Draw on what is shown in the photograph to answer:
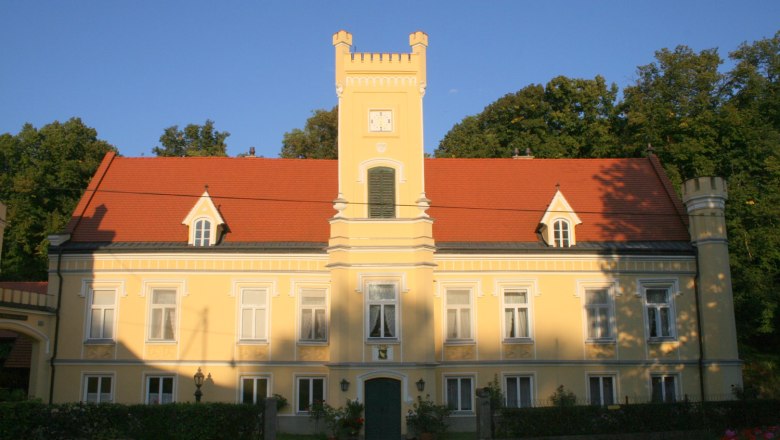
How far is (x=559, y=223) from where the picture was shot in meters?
28.2

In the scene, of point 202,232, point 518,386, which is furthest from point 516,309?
point 202,232

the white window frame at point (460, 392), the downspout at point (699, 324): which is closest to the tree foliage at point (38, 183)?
the white window frame at point (460, 392)

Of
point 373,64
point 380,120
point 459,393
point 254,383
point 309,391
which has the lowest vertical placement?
point 459,393

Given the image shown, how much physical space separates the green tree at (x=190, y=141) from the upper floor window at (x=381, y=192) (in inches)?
967

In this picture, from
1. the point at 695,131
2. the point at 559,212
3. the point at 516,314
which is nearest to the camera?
the point at 516,314

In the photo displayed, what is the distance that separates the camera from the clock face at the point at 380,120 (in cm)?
2689

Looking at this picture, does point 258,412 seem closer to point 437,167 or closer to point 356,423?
point 356,423

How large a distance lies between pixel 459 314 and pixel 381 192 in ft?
17.3

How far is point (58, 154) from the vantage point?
41906 mm

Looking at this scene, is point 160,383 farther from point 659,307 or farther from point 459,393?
point 659,307

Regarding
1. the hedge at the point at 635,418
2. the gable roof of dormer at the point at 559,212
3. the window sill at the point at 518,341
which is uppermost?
the gable roof of dormer at the point at 559,212

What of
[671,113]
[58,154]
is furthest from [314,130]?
[671,113]

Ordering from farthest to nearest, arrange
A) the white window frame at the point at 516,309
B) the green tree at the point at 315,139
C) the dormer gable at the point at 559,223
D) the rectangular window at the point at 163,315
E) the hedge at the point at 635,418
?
the green tree at the point at 315,139 < the dormer gable at the point at 559,223 < the white window frame at the point at 516,309 < the rectangular window at the point at 163,315 < the hedge at the point at 635,418

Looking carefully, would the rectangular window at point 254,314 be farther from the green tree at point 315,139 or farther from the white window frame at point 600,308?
the green tree at point 315,139
